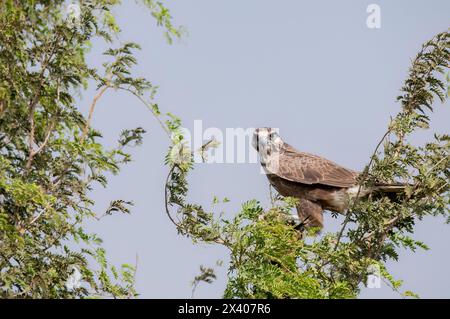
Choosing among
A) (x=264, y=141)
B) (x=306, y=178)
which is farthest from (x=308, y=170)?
(x=264, y=141)

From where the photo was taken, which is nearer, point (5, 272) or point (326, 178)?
point (5, 272)

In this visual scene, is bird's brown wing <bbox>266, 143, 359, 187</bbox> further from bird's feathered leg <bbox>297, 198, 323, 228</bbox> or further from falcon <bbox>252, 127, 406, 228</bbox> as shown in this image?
bird's feathered leg <bbox>297, 198, 323, 228</bbox>

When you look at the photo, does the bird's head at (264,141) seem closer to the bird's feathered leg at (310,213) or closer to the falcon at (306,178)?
the falcon at (306,178)

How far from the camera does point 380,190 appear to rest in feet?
39.0

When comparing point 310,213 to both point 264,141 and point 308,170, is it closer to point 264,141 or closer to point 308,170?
point 308,170

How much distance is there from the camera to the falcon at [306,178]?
1365 centimetres

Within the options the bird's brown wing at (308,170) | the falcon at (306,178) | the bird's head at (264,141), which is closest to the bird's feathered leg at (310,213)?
the falcon at (306,178)

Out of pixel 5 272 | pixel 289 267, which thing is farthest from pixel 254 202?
pixel 5 272

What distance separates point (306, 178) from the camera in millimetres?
13789

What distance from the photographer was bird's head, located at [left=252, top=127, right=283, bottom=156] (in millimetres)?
13898

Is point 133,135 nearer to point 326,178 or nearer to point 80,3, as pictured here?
point 80,3

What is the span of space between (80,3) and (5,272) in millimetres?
2830

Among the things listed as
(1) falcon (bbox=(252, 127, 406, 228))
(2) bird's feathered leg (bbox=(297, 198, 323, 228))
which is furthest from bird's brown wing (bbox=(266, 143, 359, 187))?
(2) bird's feathered leg (bbox=(297, 198, 323, 228))

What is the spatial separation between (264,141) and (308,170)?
0.63 metres
